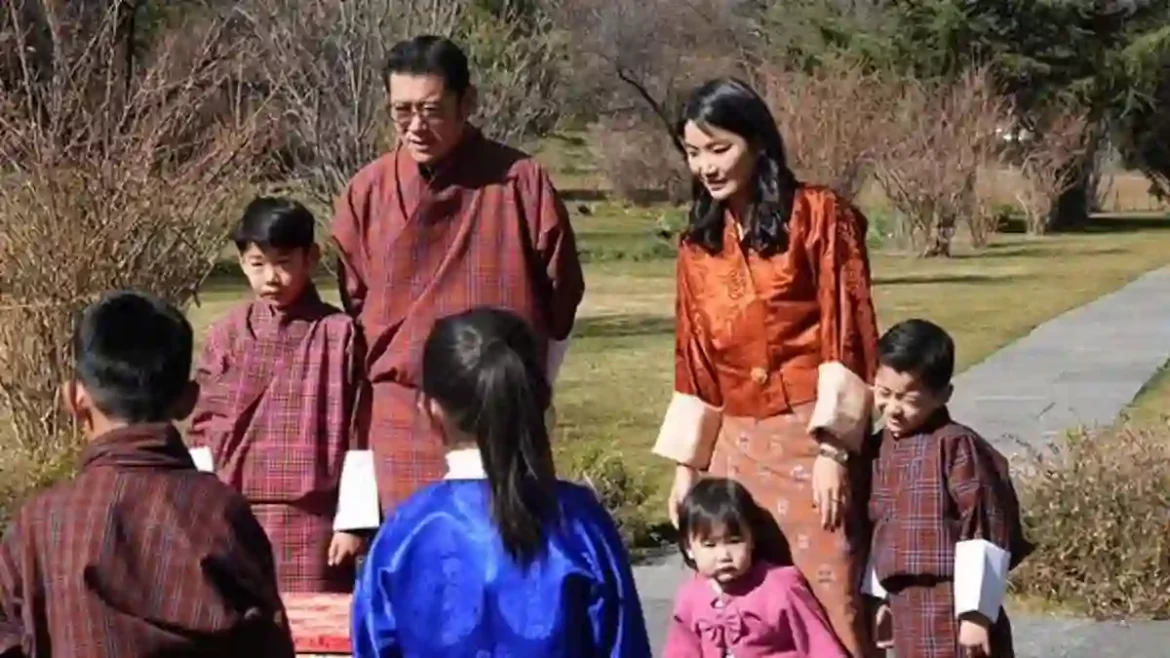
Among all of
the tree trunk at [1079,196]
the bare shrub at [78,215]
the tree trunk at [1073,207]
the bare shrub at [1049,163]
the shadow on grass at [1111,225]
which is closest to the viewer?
Result: the bare shrub at [78,215]

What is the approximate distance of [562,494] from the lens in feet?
10.3

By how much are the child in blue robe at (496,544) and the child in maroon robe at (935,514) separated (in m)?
1.38

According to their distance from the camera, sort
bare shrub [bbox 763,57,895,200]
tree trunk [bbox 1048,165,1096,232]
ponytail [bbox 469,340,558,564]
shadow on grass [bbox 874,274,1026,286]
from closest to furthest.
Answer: ponytail [bbox 469,340,558,564] → shadow on grass [bbox 874,274,1026,286] → bare shrub [bbox 763,57,895,200] → tree trunk [bbox 1048,165,1096,232]

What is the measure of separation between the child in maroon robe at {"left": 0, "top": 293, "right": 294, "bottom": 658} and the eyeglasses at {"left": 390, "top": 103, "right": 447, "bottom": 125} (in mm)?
1454

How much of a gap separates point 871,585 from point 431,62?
4.93 ft

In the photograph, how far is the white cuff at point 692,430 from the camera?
14.9 feet

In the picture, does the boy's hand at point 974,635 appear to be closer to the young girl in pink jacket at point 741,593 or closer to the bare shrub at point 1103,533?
the young girl in pink jacket at point 741,593

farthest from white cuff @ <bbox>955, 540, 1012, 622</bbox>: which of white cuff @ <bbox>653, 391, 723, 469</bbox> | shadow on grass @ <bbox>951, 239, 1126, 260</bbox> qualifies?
shadow on grass @ <bbox>951, 239, 1126, 260</bbox>

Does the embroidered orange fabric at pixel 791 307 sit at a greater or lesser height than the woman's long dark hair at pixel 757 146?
lesser

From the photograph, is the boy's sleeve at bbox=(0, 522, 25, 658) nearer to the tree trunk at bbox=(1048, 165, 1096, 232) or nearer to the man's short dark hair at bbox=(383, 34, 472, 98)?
the man's short dark hair at bbox=(383, 34, 472, 98)

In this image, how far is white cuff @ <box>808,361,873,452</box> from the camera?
4.28m

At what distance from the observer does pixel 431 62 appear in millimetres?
4516

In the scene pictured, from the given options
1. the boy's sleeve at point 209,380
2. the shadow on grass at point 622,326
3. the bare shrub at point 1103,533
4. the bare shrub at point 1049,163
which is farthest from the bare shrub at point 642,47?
the boy's sleeve at point 209,380

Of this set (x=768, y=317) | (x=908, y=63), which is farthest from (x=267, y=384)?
(x=908, y=63)
